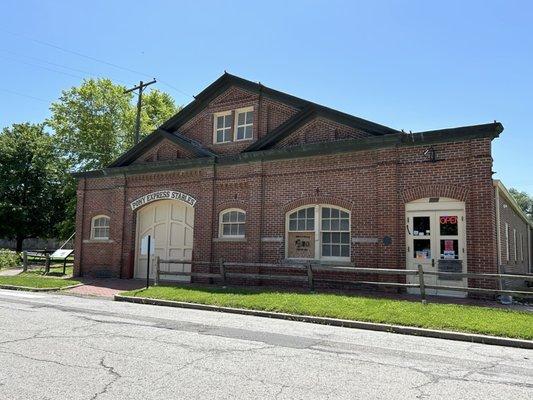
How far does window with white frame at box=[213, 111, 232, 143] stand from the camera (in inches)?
731

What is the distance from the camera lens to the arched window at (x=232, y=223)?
17.2m

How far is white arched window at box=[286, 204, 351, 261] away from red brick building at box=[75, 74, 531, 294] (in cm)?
3

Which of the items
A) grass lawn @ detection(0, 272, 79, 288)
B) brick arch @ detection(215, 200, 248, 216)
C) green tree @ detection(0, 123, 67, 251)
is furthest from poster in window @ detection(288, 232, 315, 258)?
green tree @ detection(0, 123, 67, 251)

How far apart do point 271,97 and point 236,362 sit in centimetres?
1254

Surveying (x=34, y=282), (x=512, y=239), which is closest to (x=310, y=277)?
(x=512, y=239)

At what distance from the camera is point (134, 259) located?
19906 millimetres

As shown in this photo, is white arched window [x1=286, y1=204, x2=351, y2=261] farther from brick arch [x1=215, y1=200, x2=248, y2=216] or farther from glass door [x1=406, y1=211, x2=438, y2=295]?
glass door [x1=406, y1=211, x2=438, y2=295]

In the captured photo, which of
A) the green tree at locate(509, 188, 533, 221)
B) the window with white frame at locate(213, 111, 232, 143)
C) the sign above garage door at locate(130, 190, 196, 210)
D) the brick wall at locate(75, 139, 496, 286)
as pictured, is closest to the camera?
the brick wall at locate(75, 139, 496, 286)

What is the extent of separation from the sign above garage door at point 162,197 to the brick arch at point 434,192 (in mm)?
7990

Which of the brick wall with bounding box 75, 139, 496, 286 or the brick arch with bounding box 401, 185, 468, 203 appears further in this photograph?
the brick arch with bounding box 401, 185, 468, 203

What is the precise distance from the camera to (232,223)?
1744cm

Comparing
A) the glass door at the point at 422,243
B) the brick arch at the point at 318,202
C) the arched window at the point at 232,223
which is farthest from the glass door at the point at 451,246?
the arched window at the point at 232,223

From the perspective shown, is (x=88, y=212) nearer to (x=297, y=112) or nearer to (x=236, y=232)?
(x=236, y=232)

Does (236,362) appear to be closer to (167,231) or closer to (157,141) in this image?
(167,231)
